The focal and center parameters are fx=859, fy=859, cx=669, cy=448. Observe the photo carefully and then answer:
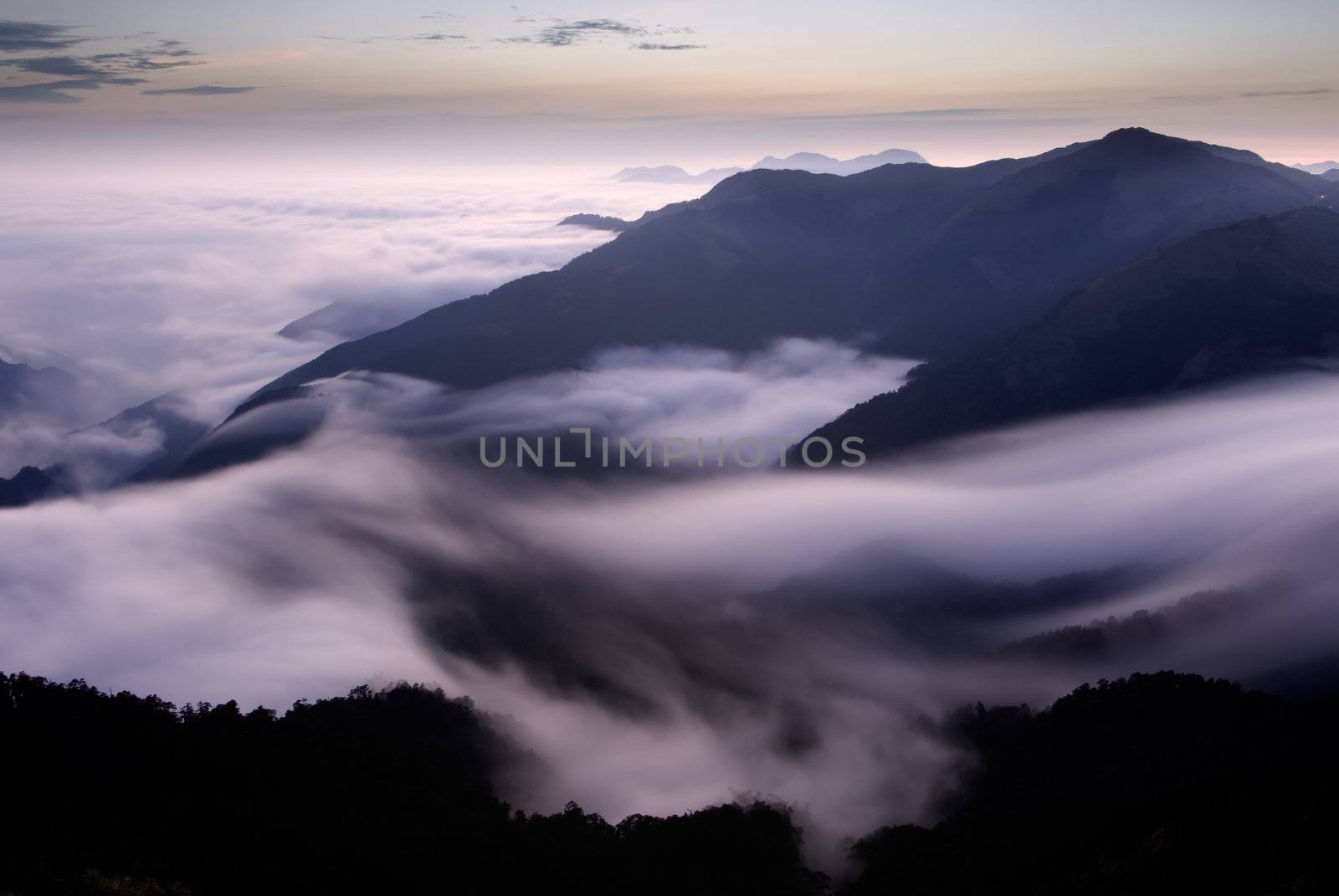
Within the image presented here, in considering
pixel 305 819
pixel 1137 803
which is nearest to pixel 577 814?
pixel 305 819

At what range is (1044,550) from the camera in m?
164

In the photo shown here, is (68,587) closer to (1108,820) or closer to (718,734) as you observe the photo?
(718,734)

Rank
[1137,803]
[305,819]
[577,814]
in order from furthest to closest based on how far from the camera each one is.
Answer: [577,814] → [1137,803] → [305,819]

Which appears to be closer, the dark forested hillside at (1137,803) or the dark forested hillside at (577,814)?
the dark forested hillside at (577,814)

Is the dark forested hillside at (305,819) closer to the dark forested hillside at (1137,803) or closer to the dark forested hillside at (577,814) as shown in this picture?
the dark forested hillside at (577,814)

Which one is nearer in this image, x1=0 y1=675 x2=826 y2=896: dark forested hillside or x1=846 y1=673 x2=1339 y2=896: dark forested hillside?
x1=0 y1=675 x2=826 y2=896: dark forested hillside

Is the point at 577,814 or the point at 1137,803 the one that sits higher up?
the point at 1137,803

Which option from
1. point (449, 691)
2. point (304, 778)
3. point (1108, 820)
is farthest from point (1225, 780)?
point (449, 691)

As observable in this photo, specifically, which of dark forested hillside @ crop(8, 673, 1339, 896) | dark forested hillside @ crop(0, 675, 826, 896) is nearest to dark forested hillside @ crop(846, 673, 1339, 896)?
dark forested hillside @ crop(8, 673, 1339, 896)

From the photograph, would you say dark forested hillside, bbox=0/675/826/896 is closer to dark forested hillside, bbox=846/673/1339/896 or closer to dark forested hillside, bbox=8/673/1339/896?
dark forested hillside, bbox=8/673/1339/896

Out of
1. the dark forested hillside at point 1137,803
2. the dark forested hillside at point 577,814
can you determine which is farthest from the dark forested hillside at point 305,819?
the dark forested hillside at point 1137,803

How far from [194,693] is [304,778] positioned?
62865 millimetres

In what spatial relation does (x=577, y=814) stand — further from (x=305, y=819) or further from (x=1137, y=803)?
(x=1137, y=803)

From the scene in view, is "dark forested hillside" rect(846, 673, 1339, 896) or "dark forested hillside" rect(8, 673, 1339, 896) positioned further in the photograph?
"dark forested hillside" rect(846, 673, 1339, 896)
